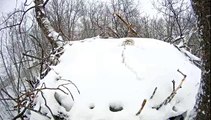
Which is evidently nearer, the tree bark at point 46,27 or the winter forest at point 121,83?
the winter forest at point 121,83

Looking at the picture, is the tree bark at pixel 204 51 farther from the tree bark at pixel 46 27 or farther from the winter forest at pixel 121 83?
the tree bark at pixel 46 27

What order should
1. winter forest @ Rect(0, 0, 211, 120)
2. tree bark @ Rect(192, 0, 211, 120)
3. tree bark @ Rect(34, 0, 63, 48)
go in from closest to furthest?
tree bark @ Rect(192, 0, 211, 120)
winter forest @ Rect(0, 0, 211, 120)
tree bark @ Rect(34, 0, 63, 48)

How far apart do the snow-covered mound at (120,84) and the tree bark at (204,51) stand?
Answer: 21.3 inches

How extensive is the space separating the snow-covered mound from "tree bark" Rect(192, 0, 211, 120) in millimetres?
540

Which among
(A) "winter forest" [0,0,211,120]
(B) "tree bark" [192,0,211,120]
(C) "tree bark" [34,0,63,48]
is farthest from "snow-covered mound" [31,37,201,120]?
(C) "tree bark" [34,0,63,48]

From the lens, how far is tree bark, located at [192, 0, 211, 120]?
2305 millimetres

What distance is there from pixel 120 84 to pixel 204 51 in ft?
2.59

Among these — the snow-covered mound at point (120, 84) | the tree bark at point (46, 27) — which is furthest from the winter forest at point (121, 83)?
the tree bark at point (46, 27)

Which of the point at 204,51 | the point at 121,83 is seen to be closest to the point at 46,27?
the point at 121,83

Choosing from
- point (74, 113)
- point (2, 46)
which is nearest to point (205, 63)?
point (74, 113)

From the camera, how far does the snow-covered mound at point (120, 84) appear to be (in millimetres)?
2900

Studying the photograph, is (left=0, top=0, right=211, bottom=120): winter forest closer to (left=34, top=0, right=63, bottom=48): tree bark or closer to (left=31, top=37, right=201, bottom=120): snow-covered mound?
(left=31, top=37, right=201, bottom=120): snow-covered mound

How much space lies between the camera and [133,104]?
2.90 m

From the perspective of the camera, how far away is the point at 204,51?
2.38 meters
